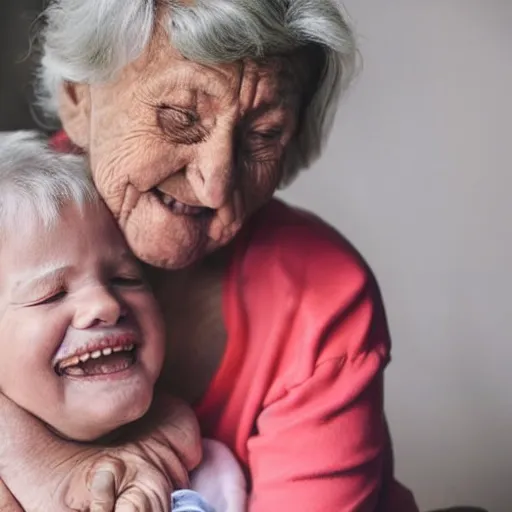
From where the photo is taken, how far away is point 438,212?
1021 millimetres

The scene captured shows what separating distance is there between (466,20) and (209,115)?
0.39 m

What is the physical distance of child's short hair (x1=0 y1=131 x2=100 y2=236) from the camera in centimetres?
73

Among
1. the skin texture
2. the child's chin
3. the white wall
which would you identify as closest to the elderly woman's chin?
the skin texture

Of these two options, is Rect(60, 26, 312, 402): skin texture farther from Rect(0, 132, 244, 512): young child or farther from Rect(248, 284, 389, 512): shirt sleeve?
Rect(248, 284, 389, 512): shirt sleeve

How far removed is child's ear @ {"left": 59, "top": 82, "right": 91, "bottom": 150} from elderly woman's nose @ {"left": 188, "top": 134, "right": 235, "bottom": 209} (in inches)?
4.2

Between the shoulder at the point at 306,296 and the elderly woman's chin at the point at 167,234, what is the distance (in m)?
0.09

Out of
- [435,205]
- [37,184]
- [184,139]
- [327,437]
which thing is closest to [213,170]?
[184,139]

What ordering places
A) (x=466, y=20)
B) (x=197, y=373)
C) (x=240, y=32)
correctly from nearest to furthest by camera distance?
(x=240, y=32) < (x=197, y=373) < (x=466, y=20)

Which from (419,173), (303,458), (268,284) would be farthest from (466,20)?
(303,458)

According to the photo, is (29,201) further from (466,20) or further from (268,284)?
(466,20)

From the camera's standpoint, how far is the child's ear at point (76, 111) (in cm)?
79

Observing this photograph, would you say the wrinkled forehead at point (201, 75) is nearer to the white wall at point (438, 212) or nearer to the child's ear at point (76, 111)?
the child's ear at point (76, 111)

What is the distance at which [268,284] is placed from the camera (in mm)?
856

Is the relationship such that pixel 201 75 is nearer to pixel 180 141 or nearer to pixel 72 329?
pixel 180 141
